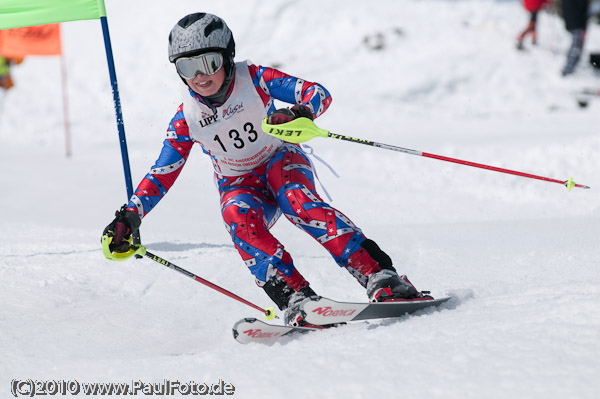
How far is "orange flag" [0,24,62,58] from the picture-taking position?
8758 mm

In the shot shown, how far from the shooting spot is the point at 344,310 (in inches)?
117

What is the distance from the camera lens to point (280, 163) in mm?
3590

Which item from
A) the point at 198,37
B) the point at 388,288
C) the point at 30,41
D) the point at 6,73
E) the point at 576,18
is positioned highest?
the point at 6,73

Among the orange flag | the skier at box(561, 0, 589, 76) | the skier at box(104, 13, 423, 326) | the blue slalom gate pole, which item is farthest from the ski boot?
the skier at box(561, 0, 589, 76)

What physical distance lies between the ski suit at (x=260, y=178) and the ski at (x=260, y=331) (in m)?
0.20

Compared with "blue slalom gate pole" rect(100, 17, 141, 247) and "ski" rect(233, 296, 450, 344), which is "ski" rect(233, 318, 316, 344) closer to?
"ski" rect(233, 296, 450, 344)

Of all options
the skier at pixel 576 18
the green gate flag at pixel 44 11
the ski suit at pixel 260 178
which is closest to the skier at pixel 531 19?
the skier at pixel 576 18

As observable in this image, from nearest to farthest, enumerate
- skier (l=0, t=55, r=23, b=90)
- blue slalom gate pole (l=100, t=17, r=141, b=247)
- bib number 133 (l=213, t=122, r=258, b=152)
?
bib number 133 (l=213, t=122, r=258, b=152)
blue slalom gate pole (l=100, t=17, r=141, b=247)
skier (l=0, t=55, r=23, b=90)

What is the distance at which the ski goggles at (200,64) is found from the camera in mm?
3320

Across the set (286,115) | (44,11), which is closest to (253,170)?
(286,115)

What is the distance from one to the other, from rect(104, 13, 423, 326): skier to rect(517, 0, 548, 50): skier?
10.0 metres

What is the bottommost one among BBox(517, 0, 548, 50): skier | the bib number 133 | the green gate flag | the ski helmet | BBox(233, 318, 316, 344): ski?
BBox(233, 318, 316, 344): ski

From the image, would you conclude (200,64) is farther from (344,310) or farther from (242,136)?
(344,310)

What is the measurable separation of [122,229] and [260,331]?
→ 3.02 ft
